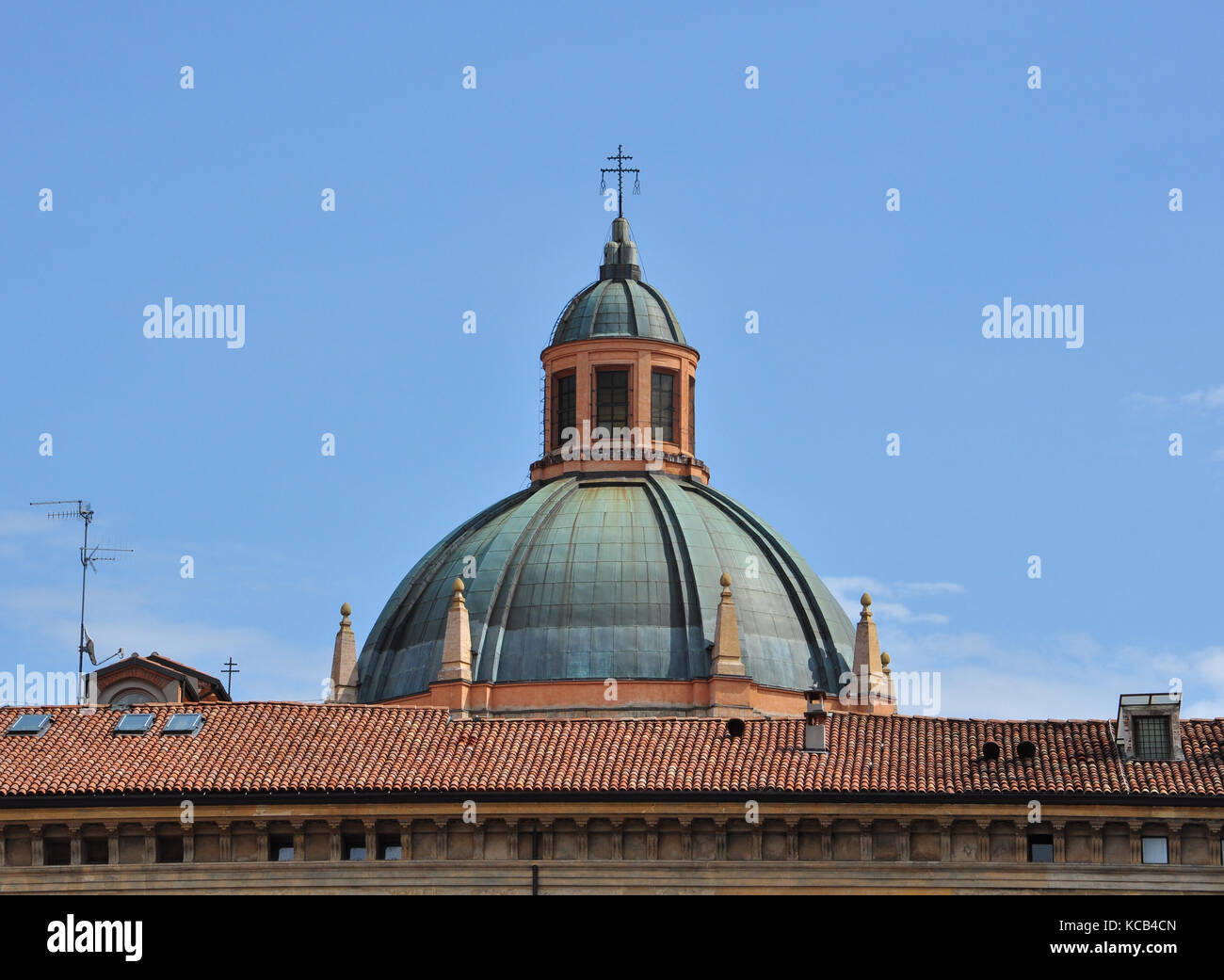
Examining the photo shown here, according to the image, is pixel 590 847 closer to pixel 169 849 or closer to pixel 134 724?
pixel 169 849

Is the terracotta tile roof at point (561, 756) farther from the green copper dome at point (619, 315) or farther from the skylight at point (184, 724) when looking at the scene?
the green copper dome at point (619, 315)

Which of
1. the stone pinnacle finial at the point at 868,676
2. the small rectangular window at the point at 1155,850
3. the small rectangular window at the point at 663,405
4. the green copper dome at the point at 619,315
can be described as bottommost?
the small rectangular window at the point at 1155,850

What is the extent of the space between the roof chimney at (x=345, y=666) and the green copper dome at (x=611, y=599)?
312mm

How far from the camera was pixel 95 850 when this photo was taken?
51.4 meters

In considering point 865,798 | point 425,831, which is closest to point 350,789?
point 425,831

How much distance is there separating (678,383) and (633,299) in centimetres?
264

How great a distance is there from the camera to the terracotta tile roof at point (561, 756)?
51.4 meters

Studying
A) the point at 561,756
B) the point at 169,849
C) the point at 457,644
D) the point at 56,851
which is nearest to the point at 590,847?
the point at 561,756

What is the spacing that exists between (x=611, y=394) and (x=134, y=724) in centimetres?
2430

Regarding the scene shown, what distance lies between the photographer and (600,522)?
7131cm

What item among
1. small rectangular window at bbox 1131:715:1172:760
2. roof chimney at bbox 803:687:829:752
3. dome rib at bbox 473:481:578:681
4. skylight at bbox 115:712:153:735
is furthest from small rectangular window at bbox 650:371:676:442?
small rectangular window at bbox 1131:715:1172:760

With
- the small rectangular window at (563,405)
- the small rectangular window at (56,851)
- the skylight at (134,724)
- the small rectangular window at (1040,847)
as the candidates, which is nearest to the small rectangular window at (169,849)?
the small rectangular window at (56,851)

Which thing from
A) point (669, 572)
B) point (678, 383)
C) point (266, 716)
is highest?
point (678, 383)
